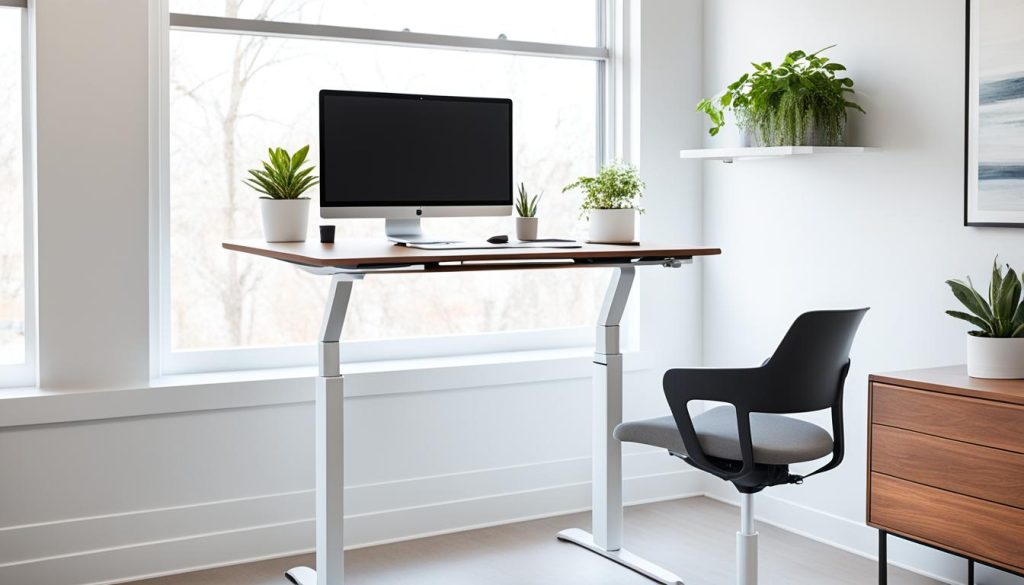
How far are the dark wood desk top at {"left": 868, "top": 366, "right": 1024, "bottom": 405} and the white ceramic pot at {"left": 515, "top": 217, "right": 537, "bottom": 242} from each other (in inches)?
46.2

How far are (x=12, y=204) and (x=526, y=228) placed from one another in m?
1.65

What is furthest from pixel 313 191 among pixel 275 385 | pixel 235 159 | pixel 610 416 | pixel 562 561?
pixel 562 561

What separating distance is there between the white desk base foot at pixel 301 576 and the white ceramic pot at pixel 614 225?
4.63 feet

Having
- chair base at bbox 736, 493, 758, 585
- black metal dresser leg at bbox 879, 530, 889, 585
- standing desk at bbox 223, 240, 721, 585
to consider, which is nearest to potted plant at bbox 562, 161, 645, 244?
standing desk at bbox 223, 240, 721, 585

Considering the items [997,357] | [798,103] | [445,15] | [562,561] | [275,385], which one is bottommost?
[562,561]

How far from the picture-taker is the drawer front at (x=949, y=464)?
8.84 ft

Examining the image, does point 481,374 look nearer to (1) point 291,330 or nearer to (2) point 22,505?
(1) point 291,330

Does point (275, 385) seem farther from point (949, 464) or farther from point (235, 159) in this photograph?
point (949, 464)

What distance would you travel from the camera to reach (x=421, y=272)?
317cm

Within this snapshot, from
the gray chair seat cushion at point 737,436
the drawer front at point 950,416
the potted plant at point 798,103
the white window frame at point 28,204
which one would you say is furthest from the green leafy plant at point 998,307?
the white window frame at point 28,204

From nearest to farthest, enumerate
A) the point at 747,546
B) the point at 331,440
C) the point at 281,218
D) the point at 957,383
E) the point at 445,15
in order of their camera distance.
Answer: the point at 747,546 < the point at 957,383 < the point at 331,440 < the point at 281,218 < the point at 445,15

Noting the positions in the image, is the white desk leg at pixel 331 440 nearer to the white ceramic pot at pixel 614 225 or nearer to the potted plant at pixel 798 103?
the white ceramic pot at pixel 614 225

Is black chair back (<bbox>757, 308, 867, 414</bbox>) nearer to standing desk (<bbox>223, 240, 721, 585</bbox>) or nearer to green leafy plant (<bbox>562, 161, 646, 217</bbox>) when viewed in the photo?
standing desk (<bbox>223, 240, 721, 585</bbox>)

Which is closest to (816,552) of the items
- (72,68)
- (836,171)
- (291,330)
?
(836,171)
